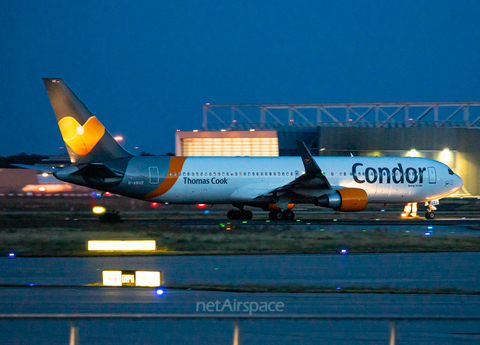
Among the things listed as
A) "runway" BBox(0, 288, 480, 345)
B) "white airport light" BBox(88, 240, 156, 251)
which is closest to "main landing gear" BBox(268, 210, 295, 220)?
"white airport light" BBox(88, 240, 156, 251)

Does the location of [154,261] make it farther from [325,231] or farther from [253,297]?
[325,231]

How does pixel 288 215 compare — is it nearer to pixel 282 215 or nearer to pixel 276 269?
pixel 282 215

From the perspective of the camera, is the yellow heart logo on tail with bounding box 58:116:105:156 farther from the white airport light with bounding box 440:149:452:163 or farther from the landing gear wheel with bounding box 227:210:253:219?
the white airport light with bounding box 440:149:452:163

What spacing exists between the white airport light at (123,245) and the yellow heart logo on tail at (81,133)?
33.2 feet

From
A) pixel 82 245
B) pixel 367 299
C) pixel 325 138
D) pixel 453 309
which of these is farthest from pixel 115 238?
pixel 325 138

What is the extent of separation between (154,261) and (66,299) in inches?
184

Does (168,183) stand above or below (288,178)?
below

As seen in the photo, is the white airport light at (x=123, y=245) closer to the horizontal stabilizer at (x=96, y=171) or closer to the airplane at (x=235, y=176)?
the horizontal stabilizer at (x=96, y=171)

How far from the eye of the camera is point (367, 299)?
9945mm

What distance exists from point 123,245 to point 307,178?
11.7 metres

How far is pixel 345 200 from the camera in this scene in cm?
2577

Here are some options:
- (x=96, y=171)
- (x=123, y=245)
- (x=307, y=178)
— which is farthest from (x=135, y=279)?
(x=307, y=178)

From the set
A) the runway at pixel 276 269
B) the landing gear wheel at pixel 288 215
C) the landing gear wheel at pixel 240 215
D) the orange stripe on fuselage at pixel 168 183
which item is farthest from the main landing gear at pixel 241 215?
the runway at pixel 276 269

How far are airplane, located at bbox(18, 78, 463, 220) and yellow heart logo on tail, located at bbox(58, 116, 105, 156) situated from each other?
0.14ft
